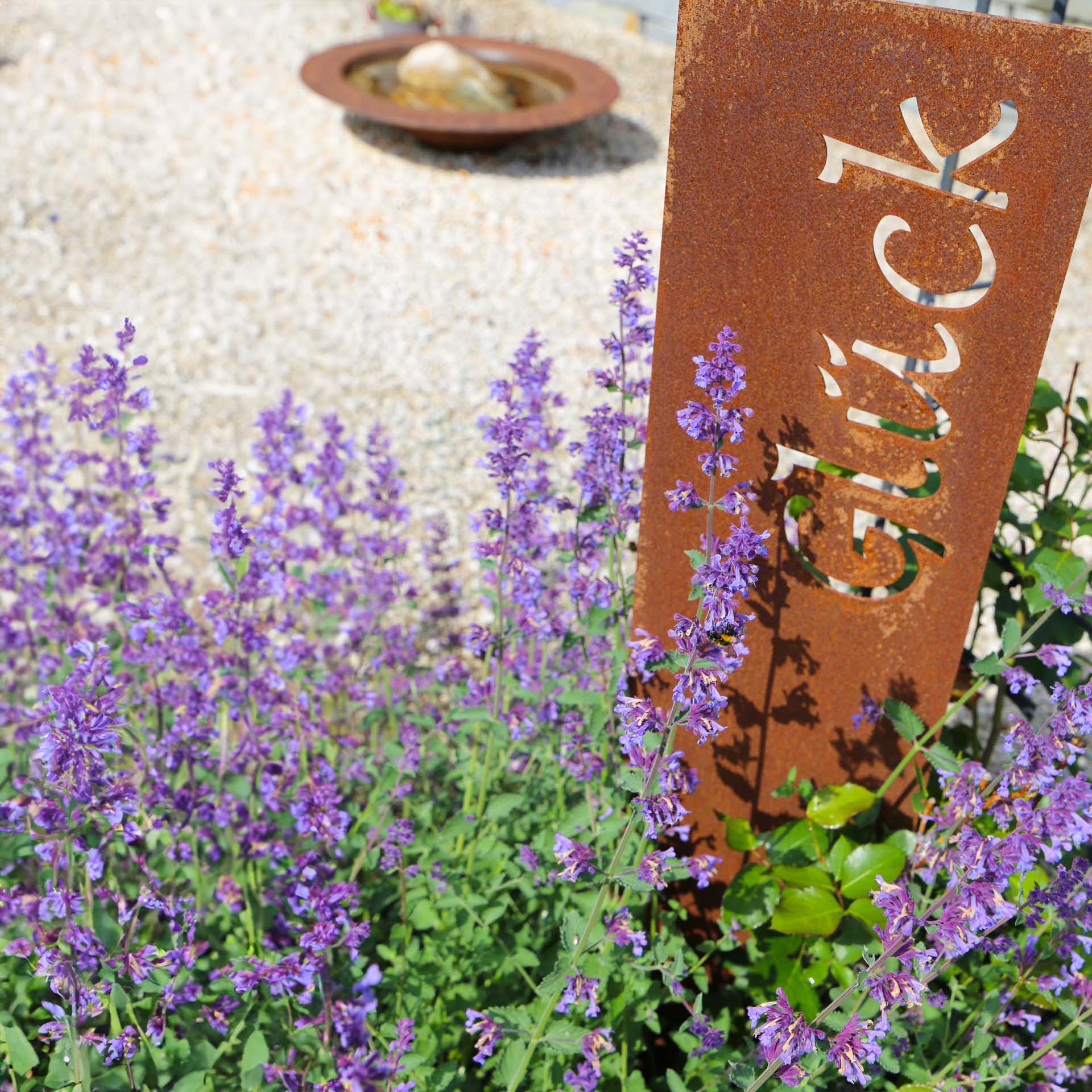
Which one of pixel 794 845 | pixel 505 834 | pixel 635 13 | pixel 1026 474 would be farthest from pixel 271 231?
pixel 794 845

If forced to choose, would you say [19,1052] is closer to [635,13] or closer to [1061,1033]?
[1061,1033]

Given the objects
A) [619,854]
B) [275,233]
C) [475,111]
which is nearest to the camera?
[619,854]

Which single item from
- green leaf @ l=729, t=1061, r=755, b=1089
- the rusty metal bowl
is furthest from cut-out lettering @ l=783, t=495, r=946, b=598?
the rusty metal bowl

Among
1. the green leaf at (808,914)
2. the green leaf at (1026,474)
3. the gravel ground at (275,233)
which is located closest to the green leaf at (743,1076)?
the green leaf at (808,914)

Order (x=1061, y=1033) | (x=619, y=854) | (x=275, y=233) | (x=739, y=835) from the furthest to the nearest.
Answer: (x=275, y=233) < (x=739, y=835) < (x=1061, y=1033) < (x=619, y=854)

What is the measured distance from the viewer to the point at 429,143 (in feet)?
28.3

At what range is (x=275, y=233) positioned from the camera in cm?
732

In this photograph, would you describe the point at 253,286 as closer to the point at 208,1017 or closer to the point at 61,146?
the point at 61,146

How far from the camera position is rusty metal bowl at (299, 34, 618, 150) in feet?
26.1

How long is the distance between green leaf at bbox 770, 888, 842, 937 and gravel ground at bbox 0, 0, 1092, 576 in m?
3.00

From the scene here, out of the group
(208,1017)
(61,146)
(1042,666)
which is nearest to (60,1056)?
(208,1017)

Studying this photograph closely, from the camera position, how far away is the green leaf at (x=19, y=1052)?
6.14ft

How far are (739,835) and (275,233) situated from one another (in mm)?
6136

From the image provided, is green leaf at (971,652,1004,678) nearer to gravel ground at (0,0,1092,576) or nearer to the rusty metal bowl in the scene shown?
gravel ground at (0,0,1092,576)
